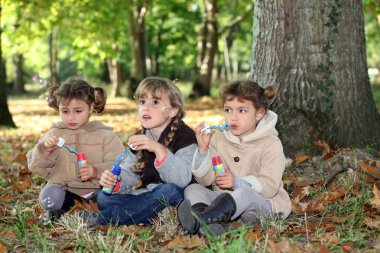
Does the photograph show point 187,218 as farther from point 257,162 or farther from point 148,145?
point 257,162

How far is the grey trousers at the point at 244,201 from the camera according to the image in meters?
3.35

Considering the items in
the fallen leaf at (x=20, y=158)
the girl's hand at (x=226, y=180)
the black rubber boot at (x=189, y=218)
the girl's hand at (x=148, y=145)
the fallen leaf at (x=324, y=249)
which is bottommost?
the fallen leaf at (x=20, y=158)

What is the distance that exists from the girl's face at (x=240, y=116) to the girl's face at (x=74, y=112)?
1.24 meters

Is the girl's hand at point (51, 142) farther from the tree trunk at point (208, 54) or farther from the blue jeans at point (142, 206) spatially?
the tree trunk at point (208, 54)

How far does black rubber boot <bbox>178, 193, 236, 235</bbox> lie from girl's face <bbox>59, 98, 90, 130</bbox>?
52.8 inches

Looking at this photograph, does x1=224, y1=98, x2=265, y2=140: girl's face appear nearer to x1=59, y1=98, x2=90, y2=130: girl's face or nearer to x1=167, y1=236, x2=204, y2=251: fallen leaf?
x1=167, y1=236, x2=204, y2=251: fallen leaf

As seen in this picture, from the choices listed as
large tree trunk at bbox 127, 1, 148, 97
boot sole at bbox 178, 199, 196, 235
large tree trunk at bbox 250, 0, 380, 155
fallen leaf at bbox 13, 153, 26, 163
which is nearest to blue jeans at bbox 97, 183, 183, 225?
boot sole at bbox 178, 199, 196, 235

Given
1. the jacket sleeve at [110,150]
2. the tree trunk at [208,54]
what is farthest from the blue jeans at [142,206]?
the tree trunk at [208,54]

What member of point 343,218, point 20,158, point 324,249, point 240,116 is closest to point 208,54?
point 20,158

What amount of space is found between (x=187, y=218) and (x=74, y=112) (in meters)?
1.50

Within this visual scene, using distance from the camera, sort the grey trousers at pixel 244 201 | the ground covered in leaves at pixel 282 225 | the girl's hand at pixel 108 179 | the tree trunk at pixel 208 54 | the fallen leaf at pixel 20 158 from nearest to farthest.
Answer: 1. the ground covered in leaves at pixel 282 225
2. the grey trousers at pixel 244 201
3. the girl's hand at pixel 108 179
4. the fallen leaf at pixel 20 158
5. the tree trunk at pixel 208 54

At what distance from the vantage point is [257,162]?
3727mm

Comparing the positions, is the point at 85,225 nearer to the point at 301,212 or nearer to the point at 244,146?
the point at 244,146

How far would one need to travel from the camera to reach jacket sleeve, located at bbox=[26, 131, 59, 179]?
3.95 m
